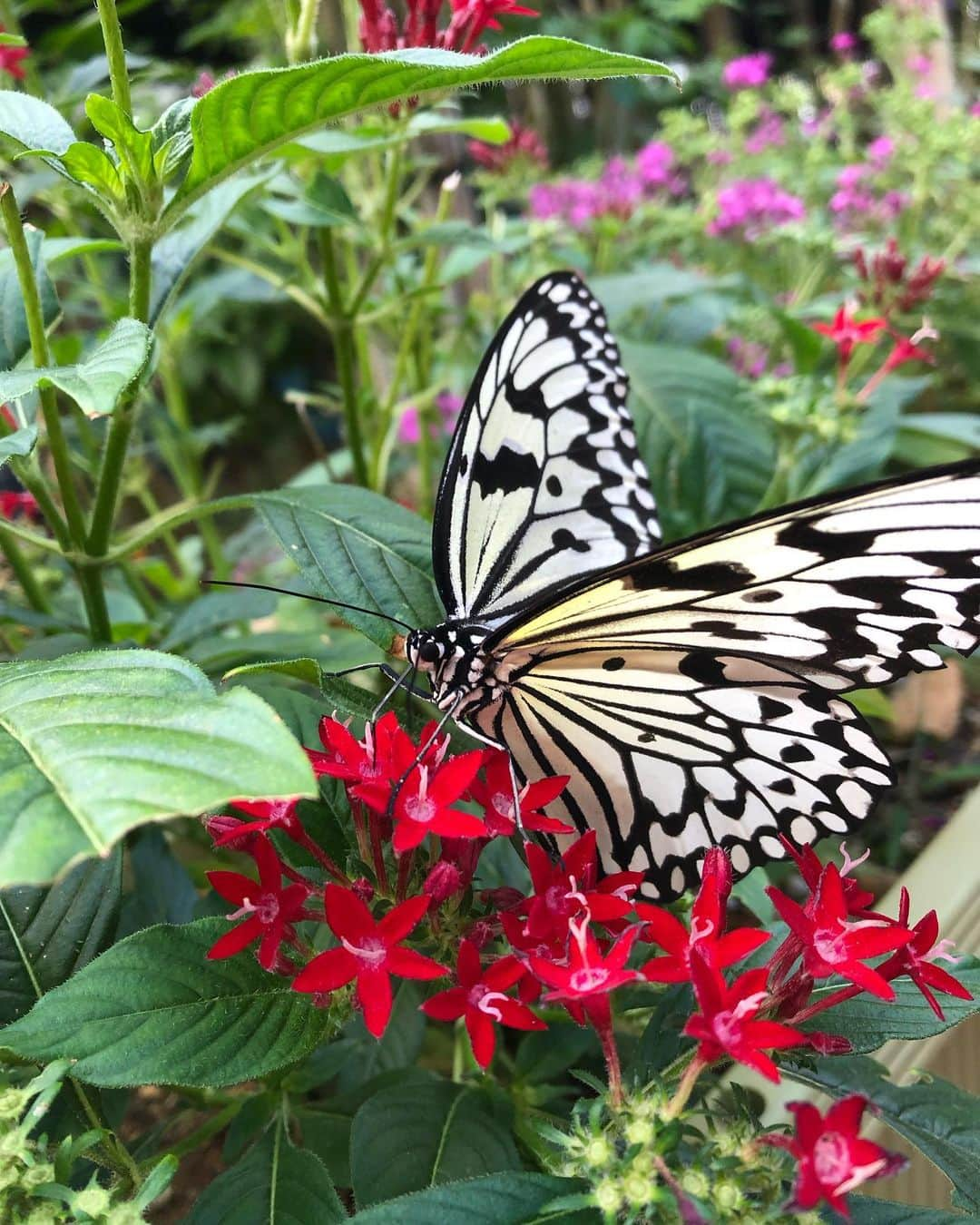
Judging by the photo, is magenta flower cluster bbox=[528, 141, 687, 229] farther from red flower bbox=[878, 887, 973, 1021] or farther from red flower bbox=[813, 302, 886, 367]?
red flower bbox=[878, 887, 973, 1021]

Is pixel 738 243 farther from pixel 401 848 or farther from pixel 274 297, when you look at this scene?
pixel 401 848

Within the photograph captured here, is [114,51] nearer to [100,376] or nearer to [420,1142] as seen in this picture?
[100,376]

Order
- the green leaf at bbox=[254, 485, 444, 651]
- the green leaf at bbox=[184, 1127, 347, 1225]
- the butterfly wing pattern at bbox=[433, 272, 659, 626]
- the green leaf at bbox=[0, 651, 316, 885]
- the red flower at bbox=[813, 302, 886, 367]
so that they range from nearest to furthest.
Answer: the green leaf at bbox=[0, 651, 316, 885], the green leaf at bbox=[184, 1127, 347, 1225], the green leaf at bbox=[254, 485, 444, 651], the butterfly wing pattern at bbox=[433, 272, 659, 626], the red flower at bbox=[813, 302, 886, 367]

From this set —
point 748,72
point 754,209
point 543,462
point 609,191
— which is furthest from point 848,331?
point 748,72

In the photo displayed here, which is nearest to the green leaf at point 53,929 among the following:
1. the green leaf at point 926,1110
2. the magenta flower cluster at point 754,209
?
the green leaf at point 926,1110

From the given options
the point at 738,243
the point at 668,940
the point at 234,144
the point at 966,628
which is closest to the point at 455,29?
the point at 234,144

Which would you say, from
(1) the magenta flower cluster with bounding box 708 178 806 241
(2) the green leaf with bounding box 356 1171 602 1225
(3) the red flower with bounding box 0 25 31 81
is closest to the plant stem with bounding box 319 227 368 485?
(3) the red flower with bounding box 0 25 31 81
